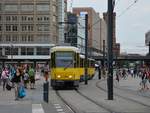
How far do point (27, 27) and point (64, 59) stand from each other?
128 metres

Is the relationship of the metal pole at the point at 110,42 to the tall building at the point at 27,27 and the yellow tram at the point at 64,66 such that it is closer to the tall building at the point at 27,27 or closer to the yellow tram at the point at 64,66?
the yellow tram at the point at 64,66

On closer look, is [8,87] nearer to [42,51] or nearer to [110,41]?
[110,41]

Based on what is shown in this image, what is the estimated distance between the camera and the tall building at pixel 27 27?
552 ft

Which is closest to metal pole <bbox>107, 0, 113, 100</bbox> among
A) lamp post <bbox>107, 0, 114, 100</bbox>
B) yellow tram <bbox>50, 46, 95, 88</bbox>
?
lamp post <bbox>107, 0, 114, 100</bbox>

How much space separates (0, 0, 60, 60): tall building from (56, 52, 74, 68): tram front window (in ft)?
417

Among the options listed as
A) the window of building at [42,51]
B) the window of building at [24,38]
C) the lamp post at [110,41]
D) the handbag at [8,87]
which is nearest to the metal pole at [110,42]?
the lamp post at [110,41]

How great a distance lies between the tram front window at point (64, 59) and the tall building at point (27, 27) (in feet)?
417

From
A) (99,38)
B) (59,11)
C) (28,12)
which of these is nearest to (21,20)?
(28,12)

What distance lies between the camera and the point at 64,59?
40781 millimetres


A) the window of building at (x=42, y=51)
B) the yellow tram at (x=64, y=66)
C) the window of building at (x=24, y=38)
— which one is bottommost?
the yellow tram at (x=64, y=66)

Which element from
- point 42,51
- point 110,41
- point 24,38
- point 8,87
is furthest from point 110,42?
point 24,38

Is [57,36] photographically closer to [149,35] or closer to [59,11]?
[59,11]

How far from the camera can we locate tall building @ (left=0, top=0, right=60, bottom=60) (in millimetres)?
168125

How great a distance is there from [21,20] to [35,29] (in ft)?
16.6
